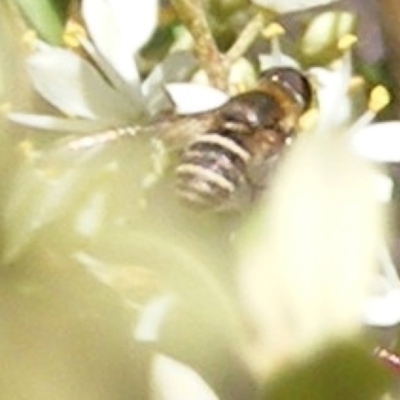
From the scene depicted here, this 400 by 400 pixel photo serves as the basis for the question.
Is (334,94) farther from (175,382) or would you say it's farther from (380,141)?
(175,382)

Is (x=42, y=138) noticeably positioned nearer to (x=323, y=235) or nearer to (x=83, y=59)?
(x=83, y=59)

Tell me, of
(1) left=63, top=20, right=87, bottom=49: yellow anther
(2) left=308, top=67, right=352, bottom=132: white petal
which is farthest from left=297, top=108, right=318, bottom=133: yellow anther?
(1) left=63, top=20, right=87, bottom=49: yellow anther

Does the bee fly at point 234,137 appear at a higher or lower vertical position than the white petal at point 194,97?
lower

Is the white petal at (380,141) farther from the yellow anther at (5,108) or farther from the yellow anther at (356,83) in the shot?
the yellow anther at (5,108)

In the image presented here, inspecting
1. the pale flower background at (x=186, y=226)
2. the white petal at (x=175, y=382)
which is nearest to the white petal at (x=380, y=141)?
the pale flower background at (x=186, y=226)

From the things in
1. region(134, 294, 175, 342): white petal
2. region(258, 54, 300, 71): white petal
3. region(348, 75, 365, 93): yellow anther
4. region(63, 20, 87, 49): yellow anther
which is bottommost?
region(348, 75, 365, 93): yellow anther

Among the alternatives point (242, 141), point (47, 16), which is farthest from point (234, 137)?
point (47, 16)

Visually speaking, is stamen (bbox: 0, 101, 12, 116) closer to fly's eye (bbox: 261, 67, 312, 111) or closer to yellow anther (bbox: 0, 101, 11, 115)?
yellow anther (bbox: 0, 101, 11, 115)
